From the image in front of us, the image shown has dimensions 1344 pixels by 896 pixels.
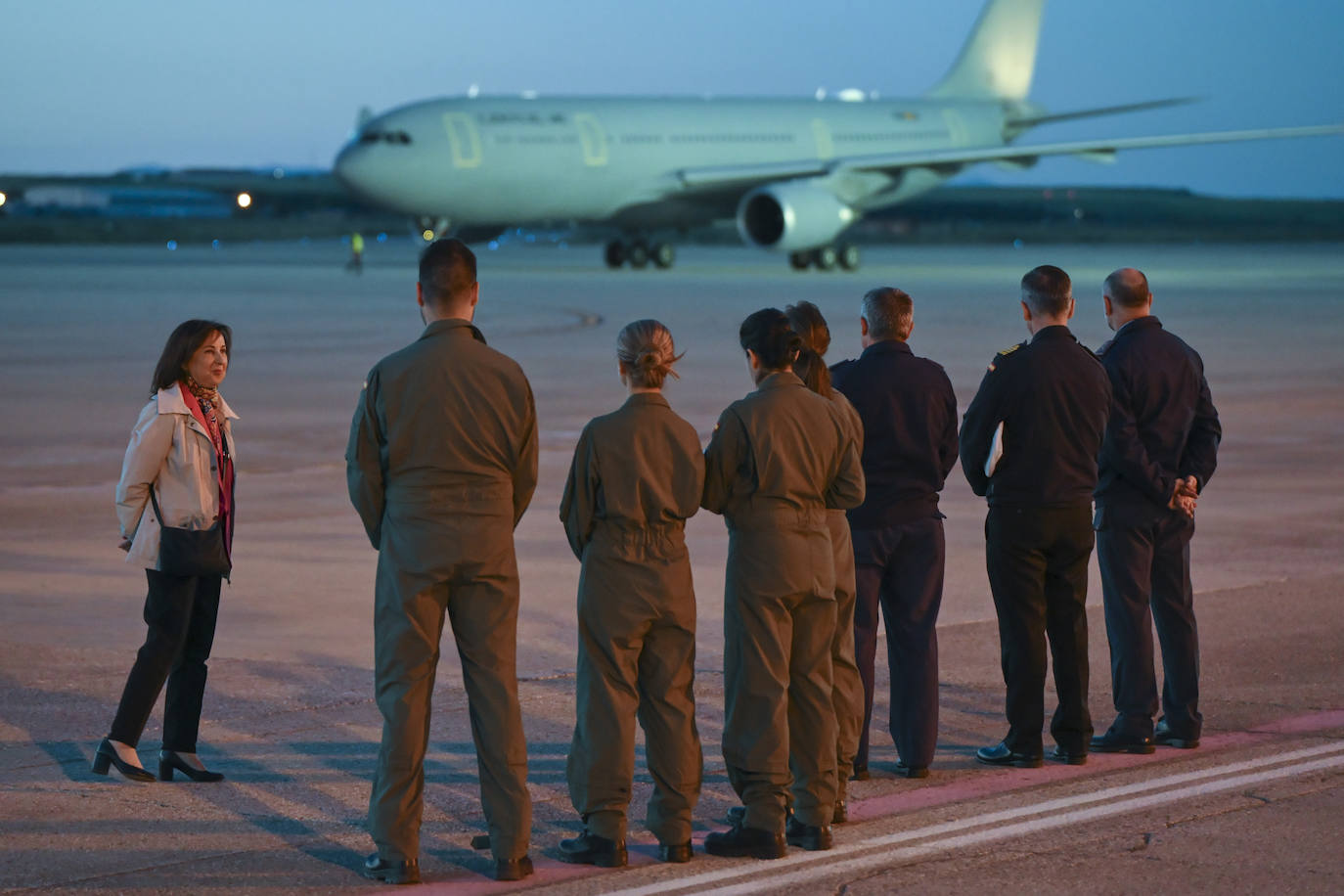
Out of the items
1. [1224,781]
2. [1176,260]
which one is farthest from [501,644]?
[1176,260]

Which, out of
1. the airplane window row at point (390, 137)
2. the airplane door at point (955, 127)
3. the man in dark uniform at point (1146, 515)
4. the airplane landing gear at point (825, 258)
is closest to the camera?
the man in dark uniform at point (1146, 515)

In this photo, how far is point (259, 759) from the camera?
607 centimetres

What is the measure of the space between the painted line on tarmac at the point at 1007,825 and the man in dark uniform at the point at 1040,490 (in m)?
0.41

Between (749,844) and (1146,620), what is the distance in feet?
6.50

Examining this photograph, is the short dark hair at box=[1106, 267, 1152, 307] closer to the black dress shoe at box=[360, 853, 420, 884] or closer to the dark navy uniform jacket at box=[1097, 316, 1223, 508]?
the dark navy uniform jacket at box=[1097, 316, 1223, 508]

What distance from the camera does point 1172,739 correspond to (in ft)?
20.9

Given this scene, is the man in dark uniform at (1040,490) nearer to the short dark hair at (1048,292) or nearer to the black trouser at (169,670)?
the short dark hair at (1048,292)

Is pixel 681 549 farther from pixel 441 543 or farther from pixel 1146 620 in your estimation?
pixel 1146 620

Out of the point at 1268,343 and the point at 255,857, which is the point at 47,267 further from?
the point at 255,857

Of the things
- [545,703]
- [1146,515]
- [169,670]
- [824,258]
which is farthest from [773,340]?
[824,258]

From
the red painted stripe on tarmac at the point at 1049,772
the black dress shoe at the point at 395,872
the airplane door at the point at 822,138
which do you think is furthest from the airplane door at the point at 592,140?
the black dress shoe at the point at 395,872

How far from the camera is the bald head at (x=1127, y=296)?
6438 mm

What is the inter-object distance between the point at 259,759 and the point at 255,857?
1.03m

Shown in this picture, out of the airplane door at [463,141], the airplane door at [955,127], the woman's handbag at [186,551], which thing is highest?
the airplane door at [955,127]
